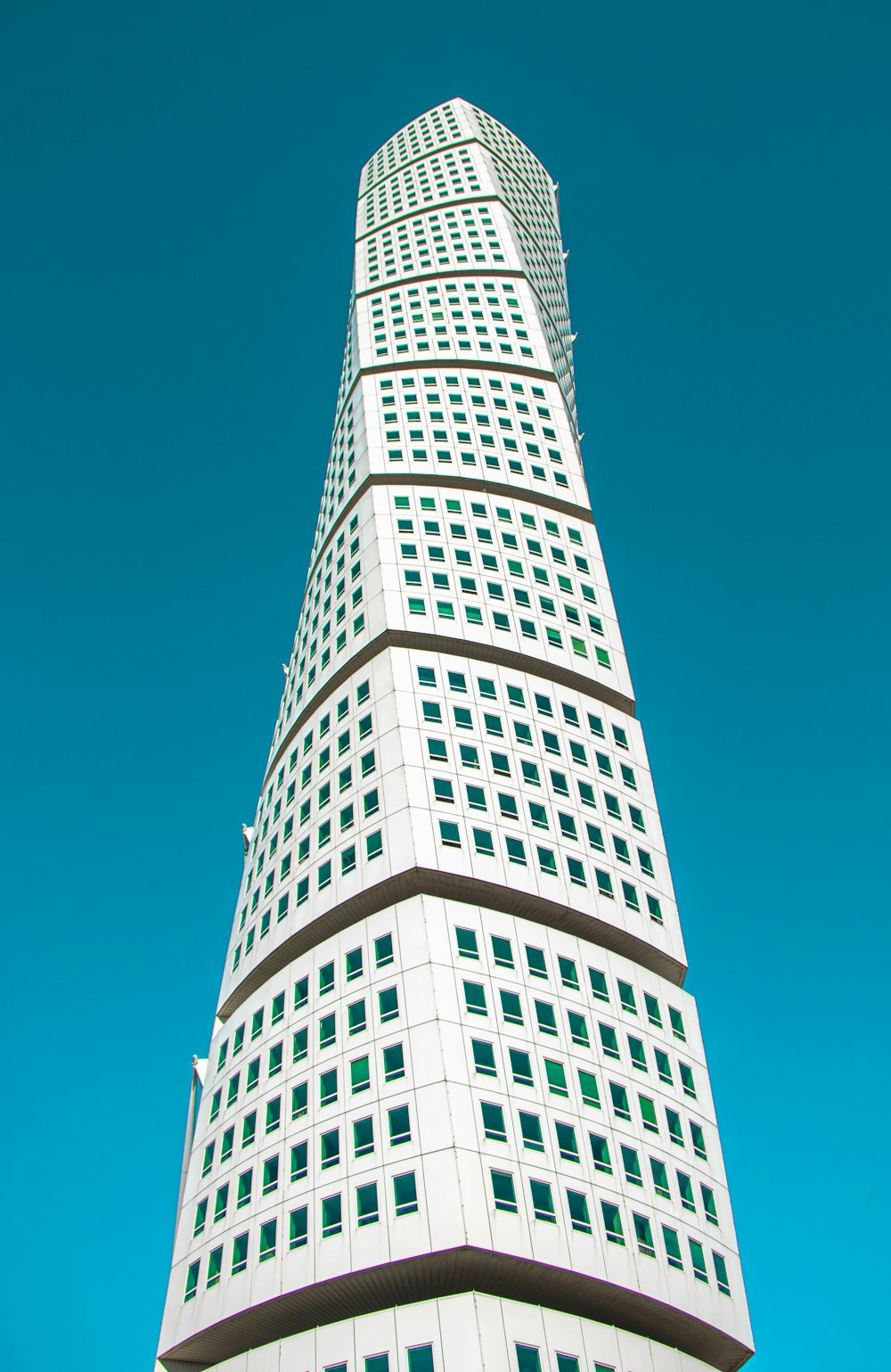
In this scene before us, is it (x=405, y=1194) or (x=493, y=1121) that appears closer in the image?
(x=405, y=1194)

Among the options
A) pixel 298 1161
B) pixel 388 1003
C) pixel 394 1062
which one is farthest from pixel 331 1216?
pixel 388 1003

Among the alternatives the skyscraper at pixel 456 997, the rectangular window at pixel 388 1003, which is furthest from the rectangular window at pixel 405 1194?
the rectangular window at pixel 388 1003

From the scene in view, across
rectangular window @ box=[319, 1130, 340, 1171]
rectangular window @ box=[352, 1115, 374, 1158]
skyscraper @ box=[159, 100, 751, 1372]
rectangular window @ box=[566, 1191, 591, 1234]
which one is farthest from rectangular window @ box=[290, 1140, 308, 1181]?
rectangular window @ box=[566, 1191, 591, 1234]

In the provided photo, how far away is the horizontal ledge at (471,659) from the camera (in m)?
46.2

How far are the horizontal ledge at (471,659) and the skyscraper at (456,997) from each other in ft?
0.45

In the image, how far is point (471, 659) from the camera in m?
45.4

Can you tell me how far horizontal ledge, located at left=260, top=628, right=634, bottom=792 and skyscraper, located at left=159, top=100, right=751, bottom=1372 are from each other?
14 cm

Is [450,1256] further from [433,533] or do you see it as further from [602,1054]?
[433,533]

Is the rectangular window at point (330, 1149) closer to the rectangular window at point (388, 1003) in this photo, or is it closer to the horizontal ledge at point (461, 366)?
the rectangular window at point (388, 1003)

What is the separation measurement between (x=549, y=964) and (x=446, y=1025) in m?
4.62

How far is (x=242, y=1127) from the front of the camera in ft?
118

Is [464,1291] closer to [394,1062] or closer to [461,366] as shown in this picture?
[394,1062]

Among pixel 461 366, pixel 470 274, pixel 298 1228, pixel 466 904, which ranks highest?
pixel 470 274

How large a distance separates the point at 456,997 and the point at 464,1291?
23.1 feet
